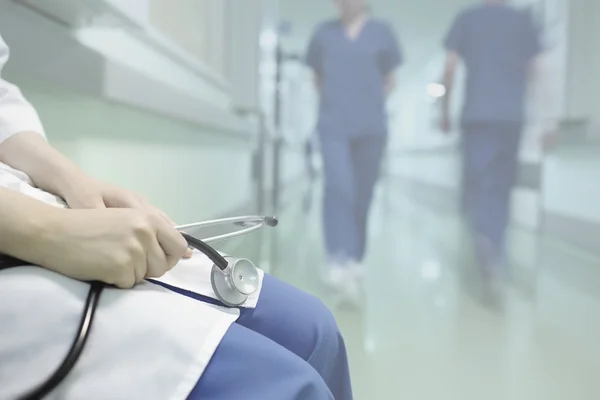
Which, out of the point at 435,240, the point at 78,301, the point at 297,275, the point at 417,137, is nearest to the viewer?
the point at 78,301

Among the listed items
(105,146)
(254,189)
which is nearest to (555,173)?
(254,189)

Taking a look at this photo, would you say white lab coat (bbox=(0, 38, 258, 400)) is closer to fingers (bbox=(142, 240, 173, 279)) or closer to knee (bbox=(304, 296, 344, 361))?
fingers (bbox=(142, 240, 173, 279))

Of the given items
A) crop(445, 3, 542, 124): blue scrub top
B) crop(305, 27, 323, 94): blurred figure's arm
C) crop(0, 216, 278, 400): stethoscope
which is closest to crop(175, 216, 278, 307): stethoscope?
crop(0, 216, 278, 400): stethoscope

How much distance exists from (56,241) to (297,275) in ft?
5.31

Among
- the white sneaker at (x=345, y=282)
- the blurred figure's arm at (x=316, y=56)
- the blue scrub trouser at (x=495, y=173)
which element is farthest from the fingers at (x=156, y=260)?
the blue scrub trouser at (x=495, y=173)

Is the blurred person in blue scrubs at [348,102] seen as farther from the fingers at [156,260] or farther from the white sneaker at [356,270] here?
the fingers at [156,260]

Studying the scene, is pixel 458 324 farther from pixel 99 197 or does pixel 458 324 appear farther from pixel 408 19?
pixel 408 19

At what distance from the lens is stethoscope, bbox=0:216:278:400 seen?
0.32 metres

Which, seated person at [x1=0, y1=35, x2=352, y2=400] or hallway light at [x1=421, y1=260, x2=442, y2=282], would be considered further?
hallway light at [x1=421, y1=260, x2=442, y2=282]

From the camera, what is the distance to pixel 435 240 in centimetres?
290

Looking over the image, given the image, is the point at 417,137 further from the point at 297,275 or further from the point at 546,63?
the point at 297,275

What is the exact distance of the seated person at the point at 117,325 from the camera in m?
0.32

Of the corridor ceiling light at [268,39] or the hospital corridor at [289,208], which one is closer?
the hospital corridor at [289,208]

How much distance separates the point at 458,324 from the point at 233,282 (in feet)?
3.89
